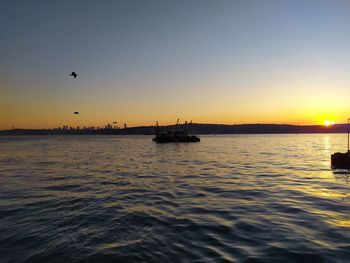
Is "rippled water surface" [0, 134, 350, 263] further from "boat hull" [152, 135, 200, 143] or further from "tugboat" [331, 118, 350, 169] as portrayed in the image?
"boat hull" [152, 135, 200, 143]

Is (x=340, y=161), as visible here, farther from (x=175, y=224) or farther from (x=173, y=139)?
(x=173, y=139)

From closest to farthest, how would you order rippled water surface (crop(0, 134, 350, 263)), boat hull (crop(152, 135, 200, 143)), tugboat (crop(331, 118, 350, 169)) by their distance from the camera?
rippled water surface (crop(0, 134, 350, 263)) → tugboat (crop(331, 118, 350, 169)) → boat hull (crop(152, 135, 200, 143))

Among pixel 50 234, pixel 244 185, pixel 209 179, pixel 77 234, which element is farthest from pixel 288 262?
pixel 209 179

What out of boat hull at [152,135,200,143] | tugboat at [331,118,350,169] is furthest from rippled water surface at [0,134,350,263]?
boat hull at [152,135,200,143]

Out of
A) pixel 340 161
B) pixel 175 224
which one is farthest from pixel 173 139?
pixel 175 224

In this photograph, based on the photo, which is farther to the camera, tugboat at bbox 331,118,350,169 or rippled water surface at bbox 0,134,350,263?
tugboat at bbox 331,118,350,169

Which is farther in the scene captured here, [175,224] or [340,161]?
[340,161]

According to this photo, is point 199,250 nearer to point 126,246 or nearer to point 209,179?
point 126,246

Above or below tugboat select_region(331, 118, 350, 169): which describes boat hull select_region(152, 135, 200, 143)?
above

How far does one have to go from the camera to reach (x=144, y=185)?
2677 centimetres

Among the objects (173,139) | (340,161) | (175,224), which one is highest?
(173,139)

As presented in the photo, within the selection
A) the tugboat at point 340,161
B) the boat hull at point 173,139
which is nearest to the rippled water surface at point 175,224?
the tugboat at point 340,161

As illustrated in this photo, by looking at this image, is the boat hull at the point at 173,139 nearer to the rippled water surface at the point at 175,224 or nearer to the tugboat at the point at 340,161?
the tugboat at the point at 340,161

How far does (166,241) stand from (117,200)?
894cm
